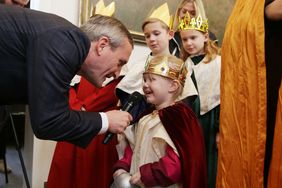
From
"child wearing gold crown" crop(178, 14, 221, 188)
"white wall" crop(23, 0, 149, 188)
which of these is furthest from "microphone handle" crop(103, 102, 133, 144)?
"white wall" crop(23, 0, 149, 188)

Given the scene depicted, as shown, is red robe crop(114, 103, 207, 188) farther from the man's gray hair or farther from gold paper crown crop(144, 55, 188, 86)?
the man's gray hair

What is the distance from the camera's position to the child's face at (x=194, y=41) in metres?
2.19

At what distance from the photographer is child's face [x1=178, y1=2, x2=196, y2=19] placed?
2495 mm

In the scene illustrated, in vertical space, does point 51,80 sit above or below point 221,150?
above

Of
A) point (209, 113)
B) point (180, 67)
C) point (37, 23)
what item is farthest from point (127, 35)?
point (209, 113)

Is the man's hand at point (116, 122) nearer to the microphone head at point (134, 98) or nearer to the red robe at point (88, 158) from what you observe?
the microphone head at point (134, 98)

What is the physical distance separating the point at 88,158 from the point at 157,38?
795 mm

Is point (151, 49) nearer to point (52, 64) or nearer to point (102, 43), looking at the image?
point (102, 43)

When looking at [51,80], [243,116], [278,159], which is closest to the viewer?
[51,80]

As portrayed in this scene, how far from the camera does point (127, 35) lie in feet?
4.46

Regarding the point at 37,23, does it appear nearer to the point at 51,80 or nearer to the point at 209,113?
the point at 51,80

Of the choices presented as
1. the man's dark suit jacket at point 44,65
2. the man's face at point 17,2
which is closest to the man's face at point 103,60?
the man's dark suit jacket at point 44,65

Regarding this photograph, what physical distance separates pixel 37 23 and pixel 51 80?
19 centimetres

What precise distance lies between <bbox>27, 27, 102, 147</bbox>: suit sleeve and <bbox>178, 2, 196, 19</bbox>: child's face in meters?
1.48
